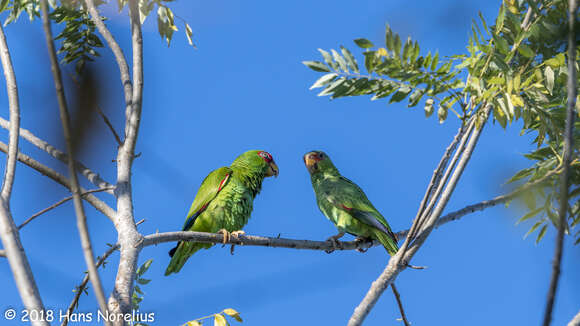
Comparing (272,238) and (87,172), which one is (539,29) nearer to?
(272,238)

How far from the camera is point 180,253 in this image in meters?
5.07

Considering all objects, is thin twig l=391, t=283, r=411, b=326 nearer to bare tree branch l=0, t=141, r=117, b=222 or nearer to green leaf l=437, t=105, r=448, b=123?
green leaf l=437, t=105, r=448, b=123

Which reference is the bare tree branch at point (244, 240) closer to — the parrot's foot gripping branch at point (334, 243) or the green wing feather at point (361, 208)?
the parrot's foot gripping branch at point (334, 243)

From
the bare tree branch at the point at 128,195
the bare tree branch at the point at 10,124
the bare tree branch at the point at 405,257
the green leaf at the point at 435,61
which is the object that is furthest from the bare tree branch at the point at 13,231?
the green leaf at the point at 435,61

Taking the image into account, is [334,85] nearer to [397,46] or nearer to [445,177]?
[397,46]

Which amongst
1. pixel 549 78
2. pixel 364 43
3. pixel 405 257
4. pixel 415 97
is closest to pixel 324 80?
pixel 364 43

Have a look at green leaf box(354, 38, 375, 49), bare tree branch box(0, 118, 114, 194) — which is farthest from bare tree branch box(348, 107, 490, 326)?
bare tree branch box(0, 118, 114, 194)

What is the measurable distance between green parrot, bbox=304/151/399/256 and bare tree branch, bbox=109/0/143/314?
1980 millimetres

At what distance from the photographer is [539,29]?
10.1 ft

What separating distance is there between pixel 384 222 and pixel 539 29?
7.46 feet

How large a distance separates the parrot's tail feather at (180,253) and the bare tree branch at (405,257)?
2506mm

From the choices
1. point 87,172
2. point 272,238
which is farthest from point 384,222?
point 87,172

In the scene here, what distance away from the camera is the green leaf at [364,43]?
9.16 feet

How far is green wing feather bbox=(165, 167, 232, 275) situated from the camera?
5082mm
